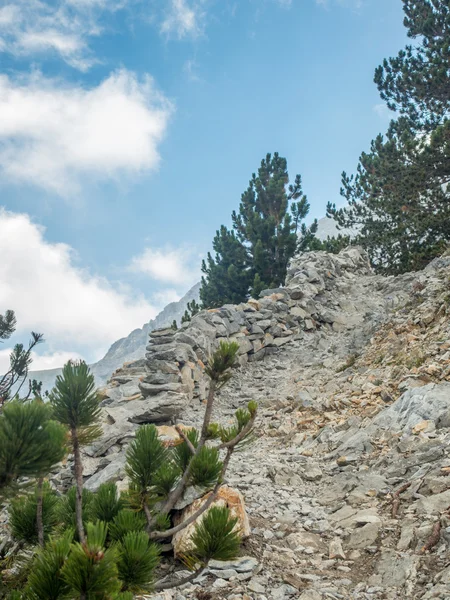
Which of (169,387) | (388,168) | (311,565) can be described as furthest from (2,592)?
(388,168)

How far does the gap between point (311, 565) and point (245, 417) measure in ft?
6.87

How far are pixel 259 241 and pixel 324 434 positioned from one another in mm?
16069

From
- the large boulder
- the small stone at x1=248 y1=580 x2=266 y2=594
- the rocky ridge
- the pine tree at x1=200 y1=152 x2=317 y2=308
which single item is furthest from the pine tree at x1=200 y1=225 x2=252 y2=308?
the small stone at x1=248 y1=580 x2=266 y2=594

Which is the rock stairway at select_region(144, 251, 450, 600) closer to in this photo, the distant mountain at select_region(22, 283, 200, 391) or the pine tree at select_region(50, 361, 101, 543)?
the pine tree at select_region(50, 361, 101, 543)

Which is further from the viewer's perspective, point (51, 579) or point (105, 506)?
point (105, 506)

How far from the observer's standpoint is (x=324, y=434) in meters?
7.17

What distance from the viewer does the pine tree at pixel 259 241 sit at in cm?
2283

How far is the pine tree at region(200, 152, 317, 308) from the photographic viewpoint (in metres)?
22.8

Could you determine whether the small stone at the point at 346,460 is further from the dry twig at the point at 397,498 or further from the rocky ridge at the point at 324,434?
the dry twig at the point at 397,498

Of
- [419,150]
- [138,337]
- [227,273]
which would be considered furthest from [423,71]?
[138,337]

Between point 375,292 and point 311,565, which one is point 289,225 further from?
point 311,565

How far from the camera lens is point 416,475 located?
4.77 m

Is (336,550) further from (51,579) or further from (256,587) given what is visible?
(51,579)

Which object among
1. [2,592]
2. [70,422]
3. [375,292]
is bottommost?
[2,592]
